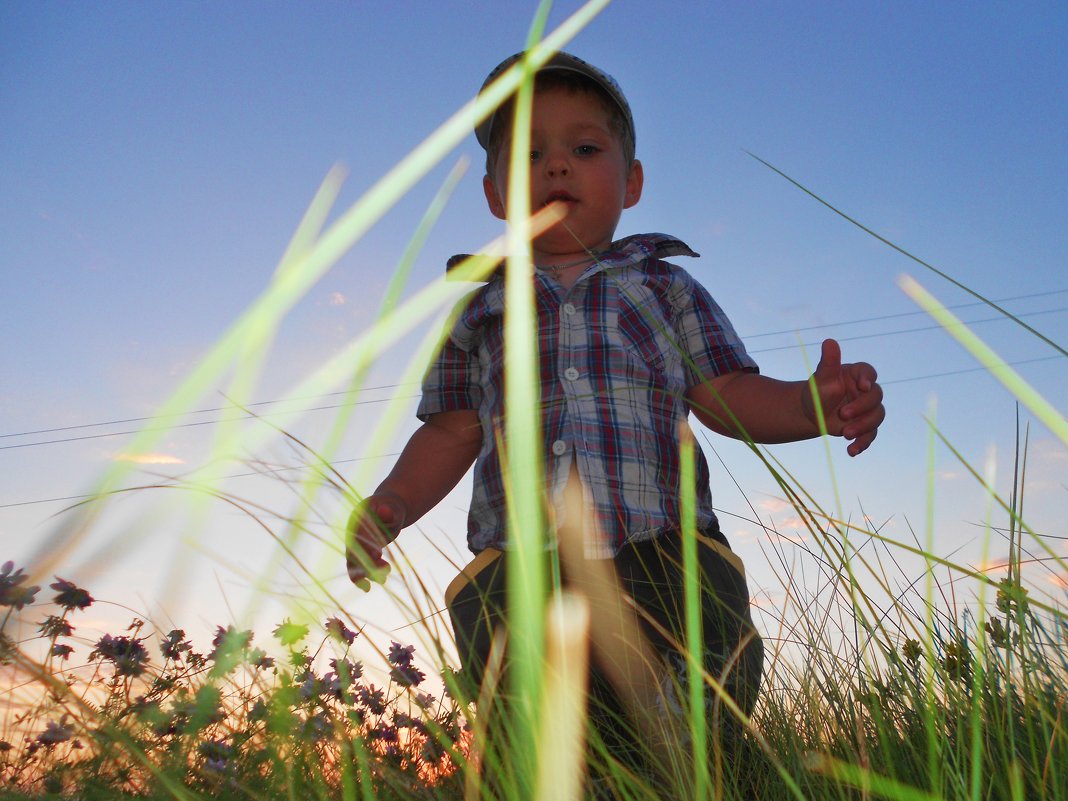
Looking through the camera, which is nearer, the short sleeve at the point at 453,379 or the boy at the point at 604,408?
the boy at the point at 604,408

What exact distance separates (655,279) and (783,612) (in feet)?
3.28

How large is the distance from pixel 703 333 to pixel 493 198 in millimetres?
874

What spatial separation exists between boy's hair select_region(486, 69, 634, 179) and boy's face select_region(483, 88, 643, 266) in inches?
0.7

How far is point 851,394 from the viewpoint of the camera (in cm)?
168

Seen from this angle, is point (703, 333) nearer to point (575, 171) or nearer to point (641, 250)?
point (641, 250)

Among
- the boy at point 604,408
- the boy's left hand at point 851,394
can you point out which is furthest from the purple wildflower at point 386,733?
the boy's left hand at point 851,394

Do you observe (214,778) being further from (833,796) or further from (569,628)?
(833,796)

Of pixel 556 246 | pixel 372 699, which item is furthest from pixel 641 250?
pixel 372 699

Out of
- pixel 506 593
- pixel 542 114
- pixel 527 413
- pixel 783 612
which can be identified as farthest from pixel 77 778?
pixel 542 114

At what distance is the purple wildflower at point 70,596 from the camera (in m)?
2.32

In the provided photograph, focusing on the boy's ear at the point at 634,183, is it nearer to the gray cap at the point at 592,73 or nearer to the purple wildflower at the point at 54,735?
the gray cap at the point at 592,73

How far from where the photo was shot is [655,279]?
7.80 feet

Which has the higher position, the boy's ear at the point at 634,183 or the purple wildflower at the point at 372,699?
the boy's ear at the point at 634,183

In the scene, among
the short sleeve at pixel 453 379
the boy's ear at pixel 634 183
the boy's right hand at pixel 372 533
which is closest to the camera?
the boy's right hand at pixel 372 533
